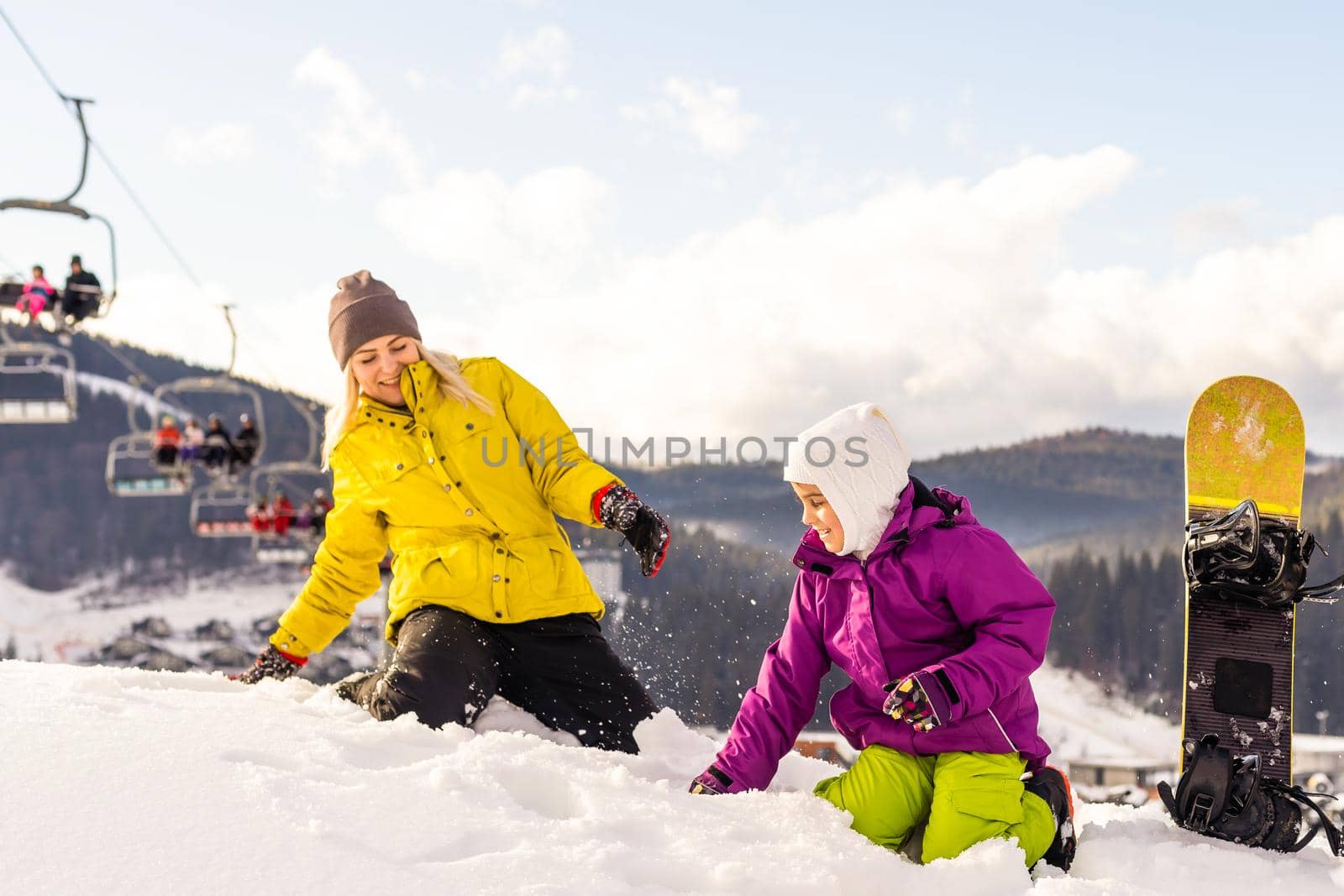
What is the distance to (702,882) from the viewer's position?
2008 mm

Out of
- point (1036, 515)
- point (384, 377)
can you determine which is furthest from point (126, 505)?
point (384, 377)

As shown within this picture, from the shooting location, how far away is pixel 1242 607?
128 inches

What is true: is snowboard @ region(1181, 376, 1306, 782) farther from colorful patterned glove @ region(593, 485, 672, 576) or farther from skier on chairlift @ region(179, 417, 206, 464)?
skier on chairlift @ region(179, 417, 206, 464)

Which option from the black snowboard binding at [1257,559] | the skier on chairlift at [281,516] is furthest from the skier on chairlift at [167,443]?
the black snowboard binding at [1257,559]

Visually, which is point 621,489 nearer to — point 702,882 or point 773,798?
point 773,798

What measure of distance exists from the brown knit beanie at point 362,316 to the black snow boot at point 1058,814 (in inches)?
91.9

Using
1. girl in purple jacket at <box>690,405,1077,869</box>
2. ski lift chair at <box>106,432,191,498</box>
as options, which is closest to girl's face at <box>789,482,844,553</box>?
girl in purple jacket at <box>690,405,1077,869</box>

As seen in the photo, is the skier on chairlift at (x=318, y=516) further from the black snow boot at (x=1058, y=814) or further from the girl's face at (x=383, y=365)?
the black snow boot at (x=1058, y=814)

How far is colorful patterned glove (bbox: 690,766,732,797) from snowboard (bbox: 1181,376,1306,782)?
1273 millimetres

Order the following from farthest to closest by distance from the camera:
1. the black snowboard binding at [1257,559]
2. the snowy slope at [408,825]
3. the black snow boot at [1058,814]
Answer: the black snowboard binding at [1257,559] → the black snow boot at [1058,814] → the snowy slope at [408,825]

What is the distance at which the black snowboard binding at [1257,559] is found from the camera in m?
3.08

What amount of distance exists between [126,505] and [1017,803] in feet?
391

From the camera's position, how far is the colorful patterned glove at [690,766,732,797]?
9.05 ft

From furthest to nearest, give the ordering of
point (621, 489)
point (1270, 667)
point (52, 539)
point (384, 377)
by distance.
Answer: point (52, 539) < point (384, 377) < point (621, 489) < point (1270, 667)
